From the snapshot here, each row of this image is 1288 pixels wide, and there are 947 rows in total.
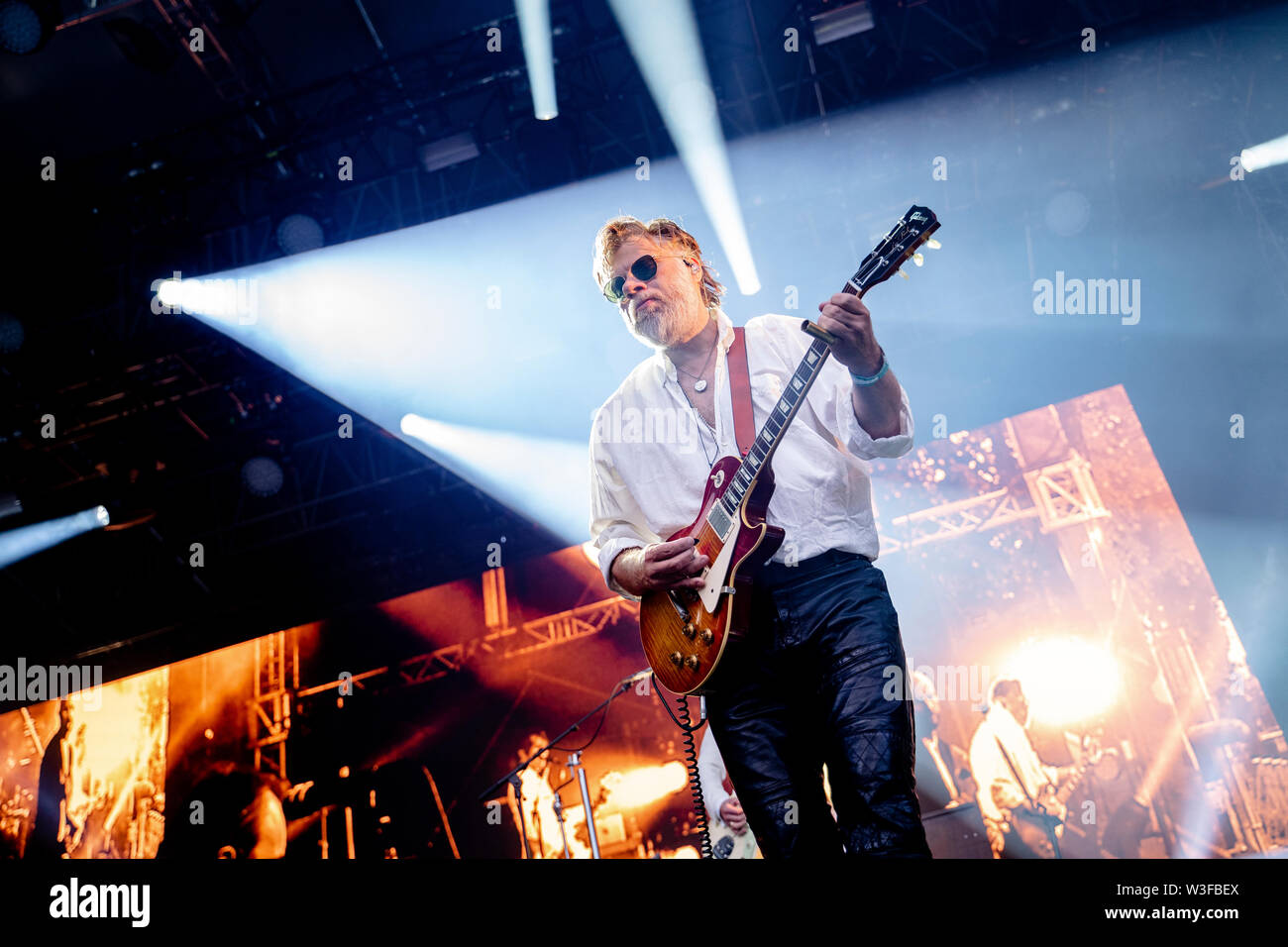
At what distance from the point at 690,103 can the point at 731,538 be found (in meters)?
5.17

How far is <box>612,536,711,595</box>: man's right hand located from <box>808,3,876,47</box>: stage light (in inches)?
204

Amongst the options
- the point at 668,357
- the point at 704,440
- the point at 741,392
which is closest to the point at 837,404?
the point at 741,392

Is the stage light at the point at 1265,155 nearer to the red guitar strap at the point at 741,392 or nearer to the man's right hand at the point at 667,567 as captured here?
the red guitar strap at the point at 741,392

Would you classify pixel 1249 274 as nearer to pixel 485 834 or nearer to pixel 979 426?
pixel 979 426

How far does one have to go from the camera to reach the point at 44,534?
814 centimetres

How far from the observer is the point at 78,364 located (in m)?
7.51

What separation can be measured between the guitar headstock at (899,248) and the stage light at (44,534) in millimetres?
8282

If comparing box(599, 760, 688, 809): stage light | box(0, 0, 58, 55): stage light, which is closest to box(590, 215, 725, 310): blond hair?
box(599, 760, 688, 809): stage light

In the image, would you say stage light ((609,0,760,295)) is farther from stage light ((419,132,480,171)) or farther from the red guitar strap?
the red guitar strap

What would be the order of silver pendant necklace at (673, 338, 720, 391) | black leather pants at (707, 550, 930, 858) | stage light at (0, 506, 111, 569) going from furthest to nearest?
stage light at (0, 506, 111, 569) → silver pendant necklace at (673, 338, 720, 391) → black leather pants at (707, 550, 930, 858)

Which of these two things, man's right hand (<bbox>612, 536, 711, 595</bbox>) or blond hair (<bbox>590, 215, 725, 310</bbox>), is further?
blond hair (<bbox>590, 215, 725, 310</bbox>)

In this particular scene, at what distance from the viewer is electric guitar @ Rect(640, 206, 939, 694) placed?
2127 mm

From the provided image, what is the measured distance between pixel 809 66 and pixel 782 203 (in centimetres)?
104
